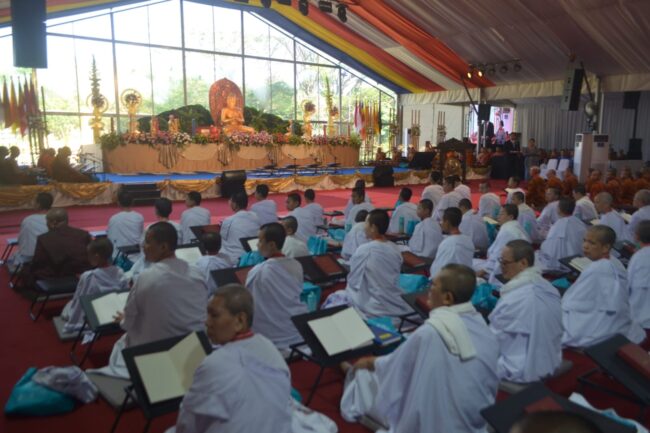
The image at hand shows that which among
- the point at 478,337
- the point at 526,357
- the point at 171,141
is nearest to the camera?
the point at 478,337

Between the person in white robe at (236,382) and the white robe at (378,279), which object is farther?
the white robe at (378,279)

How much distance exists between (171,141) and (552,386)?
12484 mm

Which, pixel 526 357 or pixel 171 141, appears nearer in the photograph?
pixel 526 357

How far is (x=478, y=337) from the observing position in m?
2.62

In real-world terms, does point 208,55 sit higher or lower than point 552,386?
higher

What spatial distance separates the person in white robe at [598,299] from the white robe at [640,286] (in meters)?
0.56

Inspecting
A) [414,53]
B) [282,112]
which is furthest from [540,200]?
[282,112]

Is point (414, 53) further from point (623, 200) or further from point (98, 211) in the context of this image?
point (98, 211)

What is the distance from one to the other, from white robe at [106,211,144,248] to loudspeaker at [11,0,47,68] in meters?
1.91

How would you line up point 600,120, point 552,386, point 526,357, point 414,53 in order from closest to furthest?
1. point 526,357
2. point 552,386
3. point 600,120
4. point 414,53

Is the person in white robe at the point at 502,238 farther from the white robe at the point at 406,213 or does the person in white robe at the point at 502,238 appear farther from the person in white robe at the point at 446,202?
the person in white robe at the point at 446,202

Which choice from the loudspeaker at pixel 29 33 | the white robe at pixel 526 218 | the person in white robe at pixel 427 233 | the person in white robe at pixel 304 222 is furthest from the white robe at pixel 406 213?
the loudspeaker at pixel 29 33

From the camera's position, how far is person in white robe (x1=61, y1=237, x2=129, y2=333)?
431 cm

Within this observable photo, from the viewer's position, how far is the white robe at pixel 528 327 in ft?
11.3
